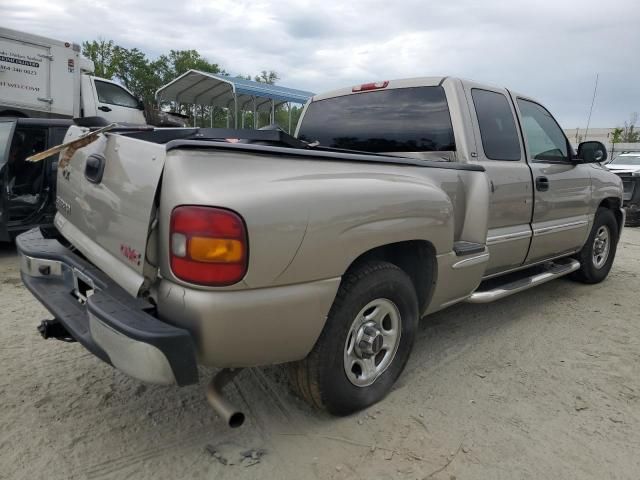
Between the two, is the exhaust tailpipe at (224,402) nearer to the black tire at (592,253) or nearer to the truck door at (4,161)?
the black tire at (592,253)

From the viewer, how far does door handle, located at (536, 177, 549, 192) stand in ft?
12.5

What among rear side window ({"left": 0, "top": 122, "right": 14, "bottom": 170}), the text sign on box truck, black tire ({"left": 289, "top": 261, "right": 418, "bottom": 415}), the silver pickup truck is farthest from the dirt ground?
the text sign on box truck

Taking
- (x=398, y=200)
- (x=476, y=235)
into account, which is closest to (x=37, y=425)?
(x=398, y=200)

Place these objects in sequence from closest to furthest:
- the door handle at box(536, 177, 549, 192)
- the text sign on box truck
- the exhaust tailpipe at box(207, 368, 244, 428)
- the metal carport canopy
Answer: the exhaust tailpipe at box(207, 368, 244, 428) < the door handle at box(536, 177, 549, 192) < the text sign on box truck < the metal carport canopy

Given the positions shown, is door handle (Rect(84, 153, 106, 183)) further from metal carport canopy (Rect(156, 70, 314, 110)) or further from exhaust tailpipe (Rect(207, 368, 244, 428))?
metal carport canopy (Rect(156, 70, 314, 110))

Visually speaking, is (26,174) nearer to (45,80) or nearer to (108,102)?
(45,80)

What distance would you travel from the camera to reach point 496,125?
3631mm

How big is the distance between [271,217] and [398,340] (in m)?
1.23

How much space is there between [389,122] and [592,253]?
2.90 meters

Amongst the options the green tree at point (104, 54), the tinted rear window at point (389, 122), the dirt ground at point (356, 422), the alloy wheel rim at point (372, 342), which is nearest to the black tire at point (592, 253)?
the dirt ground at point (356, 422)

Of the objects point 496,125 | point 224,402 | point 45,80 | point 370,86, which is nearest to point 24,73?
point 45,80

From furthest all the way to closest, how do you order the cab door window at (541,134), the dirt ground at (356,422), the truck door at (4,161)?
the truck door at (4,161)
the cab door window at (541,134)
the dirt ground at (356,422)

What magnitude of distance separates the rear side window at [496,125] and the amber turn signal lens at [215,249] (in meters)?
2.25

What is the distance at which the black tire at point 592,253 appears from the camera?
4934 millimetres
